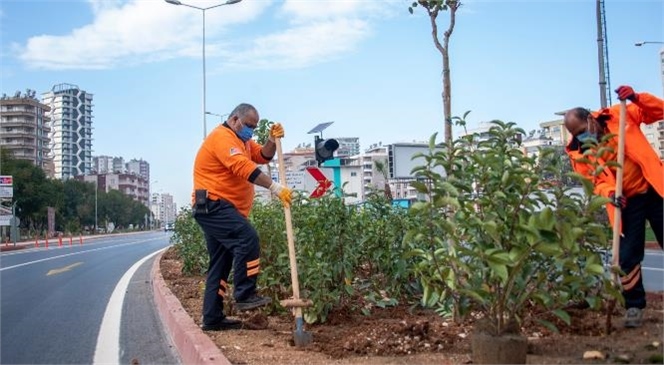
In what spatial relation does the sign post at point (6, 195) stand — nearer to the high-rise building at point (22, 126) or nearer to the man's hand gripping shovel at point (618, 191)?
the man's hand gripping shovel at point (618, 191)

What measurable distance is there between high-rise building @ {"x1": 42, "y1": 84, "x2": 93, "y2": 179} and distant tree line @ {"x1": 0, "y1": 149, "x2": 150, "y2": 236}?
194 ft

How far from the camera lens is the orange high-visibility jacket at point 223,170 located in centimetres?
507

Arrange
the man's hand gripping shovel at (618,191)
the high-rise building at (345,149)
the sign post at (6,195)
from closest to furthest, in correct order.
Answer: the man's hand gripping shovel at (618,191) → the high-rise building at (345,149) → the sign post at (6,195)

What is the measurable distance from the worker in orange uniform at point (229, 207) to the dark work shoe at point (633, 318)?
2572mm

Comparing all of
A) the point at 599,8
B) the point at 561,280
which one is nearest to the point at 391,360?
the point at 561,280

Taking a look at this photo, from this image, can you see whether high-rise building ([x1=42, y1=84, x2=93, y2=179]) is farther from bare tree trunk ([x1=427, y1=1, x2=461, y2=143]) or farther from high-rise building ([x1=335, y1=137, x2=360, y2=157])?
bare tree trunk ([x1=427, y1=1, x2=461, y2=143])

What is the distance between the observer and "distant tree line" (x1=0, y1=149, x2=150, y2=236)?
6281cm

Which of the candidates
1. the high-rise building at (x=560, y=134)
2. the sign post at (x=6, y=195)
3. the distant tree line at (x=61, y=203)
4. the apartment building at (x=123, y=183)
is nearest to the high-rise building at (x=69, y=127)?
the apartment building at (x=123, y=183)

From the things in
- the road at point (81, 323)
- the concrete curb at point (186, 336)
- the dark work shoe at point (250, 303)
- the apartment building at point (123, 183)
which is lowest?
the road at point (81, 323)

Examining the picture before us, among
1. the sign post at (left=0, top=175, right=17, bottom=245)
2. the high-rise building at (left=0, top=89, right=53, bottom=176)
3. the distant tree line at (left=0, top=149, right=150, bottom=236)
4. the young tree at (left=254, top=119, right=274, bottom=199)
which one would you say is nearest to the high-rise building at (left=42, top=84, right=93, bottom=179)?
the high-rise building at (left=0, top=89, right=53, bottom=176)

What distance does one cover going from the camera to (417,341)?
166 inches

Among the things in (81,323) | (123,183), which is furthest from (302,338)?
(123,183)

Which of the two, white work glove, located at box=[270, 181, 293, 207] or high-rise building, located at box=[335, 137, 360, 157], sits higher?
high-rise building, located at box=[335, 137, 360, 157]

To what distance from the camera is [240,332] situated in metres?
5.17
